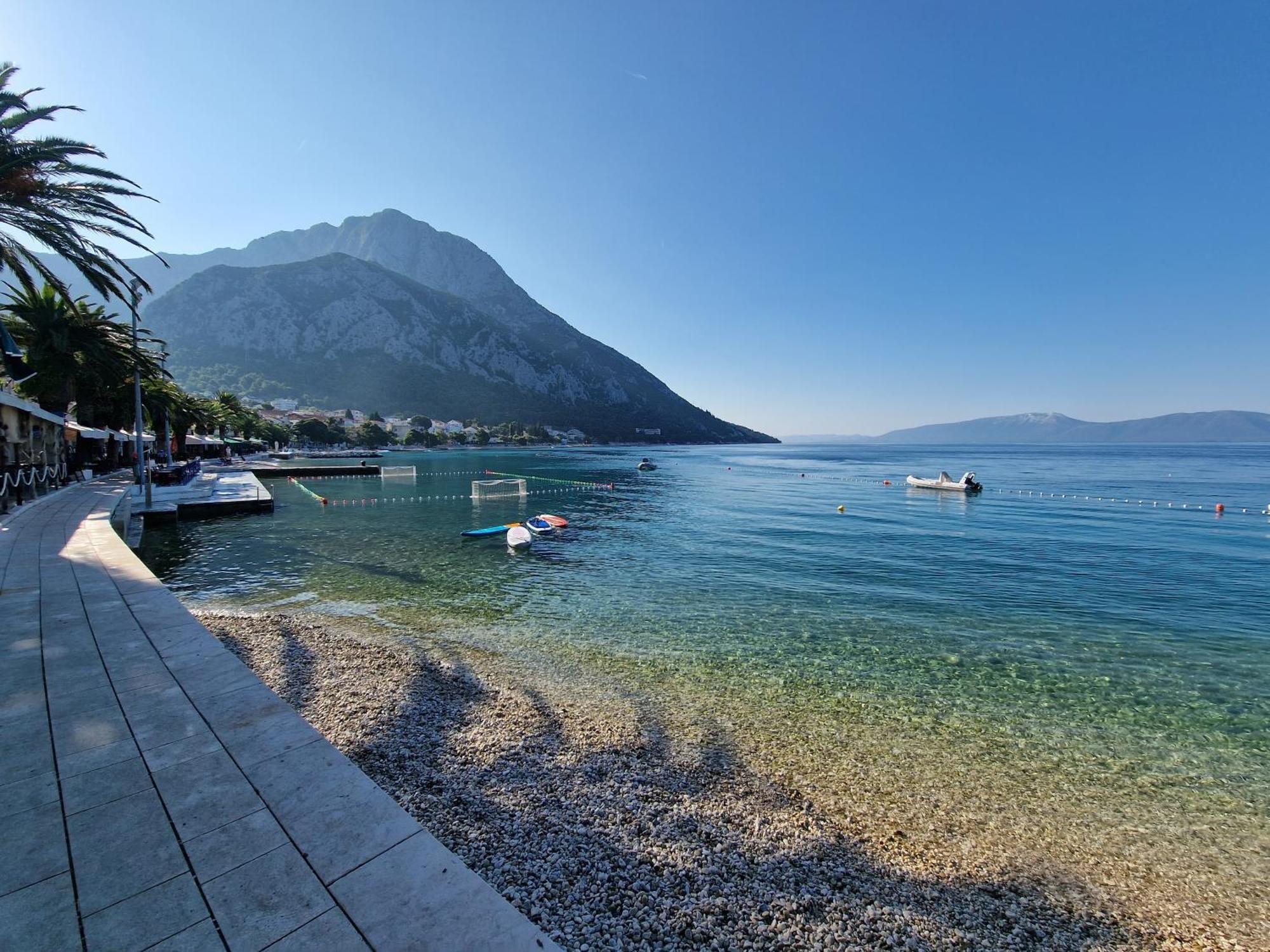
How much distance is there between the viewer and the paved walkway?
309 cm

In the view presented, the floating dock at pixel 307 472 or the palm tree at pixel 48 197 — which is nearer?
the palm tree at pixel 48 197

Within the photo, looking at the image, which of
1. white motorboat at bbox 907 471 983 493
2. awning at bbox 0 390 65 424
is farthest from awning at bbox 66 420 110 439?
white motorboat at bbox 907 471 983 493

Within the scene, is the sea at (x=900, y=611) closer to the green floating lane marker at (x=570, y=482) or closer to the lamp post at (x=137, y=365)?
the lamp post at (x=137, y=365)

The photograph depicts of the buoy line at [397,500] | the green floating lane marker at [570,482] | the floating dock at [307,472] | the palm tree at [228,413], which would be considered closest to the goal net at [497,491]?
the buoy line at [397,500]

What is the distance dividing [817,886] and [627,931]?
2.15m

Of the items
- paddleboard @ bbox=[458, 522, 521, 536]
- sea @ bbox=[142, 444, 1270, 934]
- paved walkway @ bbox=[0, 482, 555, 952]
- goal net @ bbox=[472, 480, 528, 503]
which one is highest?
paved walkway @ bbox=[0, 482, 555, 952]

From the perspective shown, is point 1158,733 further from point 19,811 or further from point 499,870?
point 19,811

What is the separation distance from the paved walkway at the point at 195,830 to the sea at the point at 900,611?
23.0 feet

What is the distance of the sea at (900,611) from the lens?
28.6ft

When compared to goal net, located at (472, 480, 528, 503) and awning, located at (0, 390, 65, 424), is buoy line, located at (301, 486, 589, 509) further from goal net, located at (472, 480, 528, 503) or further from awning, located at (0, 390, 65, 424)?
awning, located at (0, 390, 65, 424)

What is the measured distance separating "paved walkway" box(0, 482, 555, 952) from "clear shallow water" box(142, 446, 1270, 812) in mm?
7379

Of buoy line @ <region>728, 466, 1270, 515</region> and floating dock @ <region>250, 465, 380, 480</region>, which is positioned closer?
buoy line @ <region>728, 466, 1270, 515</region>

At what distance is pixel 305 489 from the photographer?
46.2 m

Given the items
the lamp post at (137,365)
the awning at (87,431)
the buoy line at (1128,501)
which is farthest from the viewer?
the buoy line at (1128,501)
